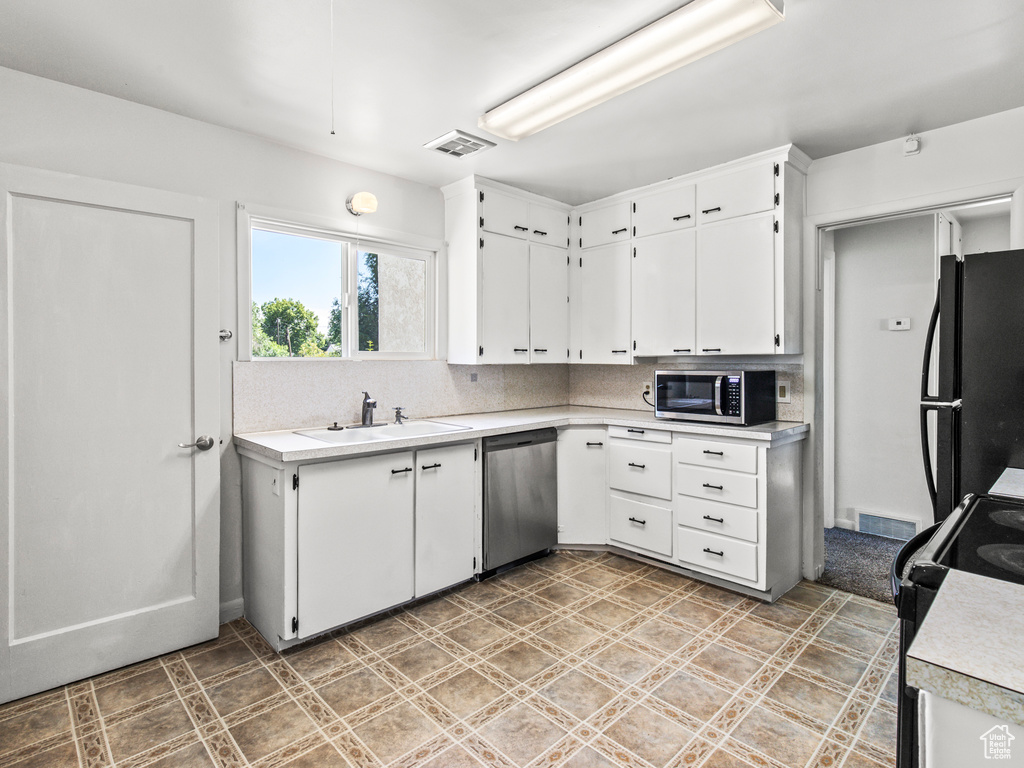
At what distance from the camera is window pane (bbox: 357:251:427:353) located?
11.3 feet

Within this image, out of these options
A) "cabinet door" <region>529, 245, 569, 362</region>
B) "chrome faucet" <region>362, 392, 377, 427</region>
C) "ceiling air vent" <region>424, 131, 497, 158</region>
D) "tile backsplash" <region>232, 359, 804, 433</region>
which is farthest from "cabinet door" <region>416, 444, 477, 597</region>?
"ceiling air vent" <region>424, 131, 497, 158</region>

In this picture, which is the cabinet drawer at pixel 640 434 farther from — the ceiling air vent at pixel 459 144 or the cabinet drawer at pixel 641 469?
the ceiling air vent at pixel 459 144

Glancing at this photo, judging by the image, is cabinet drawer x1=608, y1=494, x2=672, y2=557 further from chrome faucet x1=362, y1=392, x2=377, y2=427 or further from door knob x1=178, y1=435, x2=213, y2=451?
door knob x1=178, y1=435, x2=213, y2=451

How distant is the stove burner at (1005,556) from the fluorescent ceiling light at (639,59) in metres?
1.62

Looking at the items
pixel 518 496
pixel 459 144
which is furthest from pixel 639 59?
pixel 518 496

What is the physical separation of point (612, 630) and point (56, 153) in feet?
10.9

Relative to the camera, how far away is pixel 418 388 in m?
3.63

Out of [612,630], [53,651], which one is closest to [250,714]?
[53,651]

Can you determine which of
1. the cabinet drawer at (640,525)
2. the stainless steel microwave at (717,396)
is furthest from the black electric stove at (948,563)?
the cabinet drawer at (640,525)

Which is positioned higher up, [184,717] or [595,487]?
[595,487]

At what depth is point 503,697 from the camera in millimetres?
2096

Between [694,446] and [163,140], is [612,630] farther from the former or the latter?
[163,140]

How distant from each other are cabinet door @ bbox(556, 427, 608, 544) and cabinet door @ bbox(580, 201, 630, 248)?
1.42m

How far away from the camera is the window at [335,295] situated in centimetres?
302
